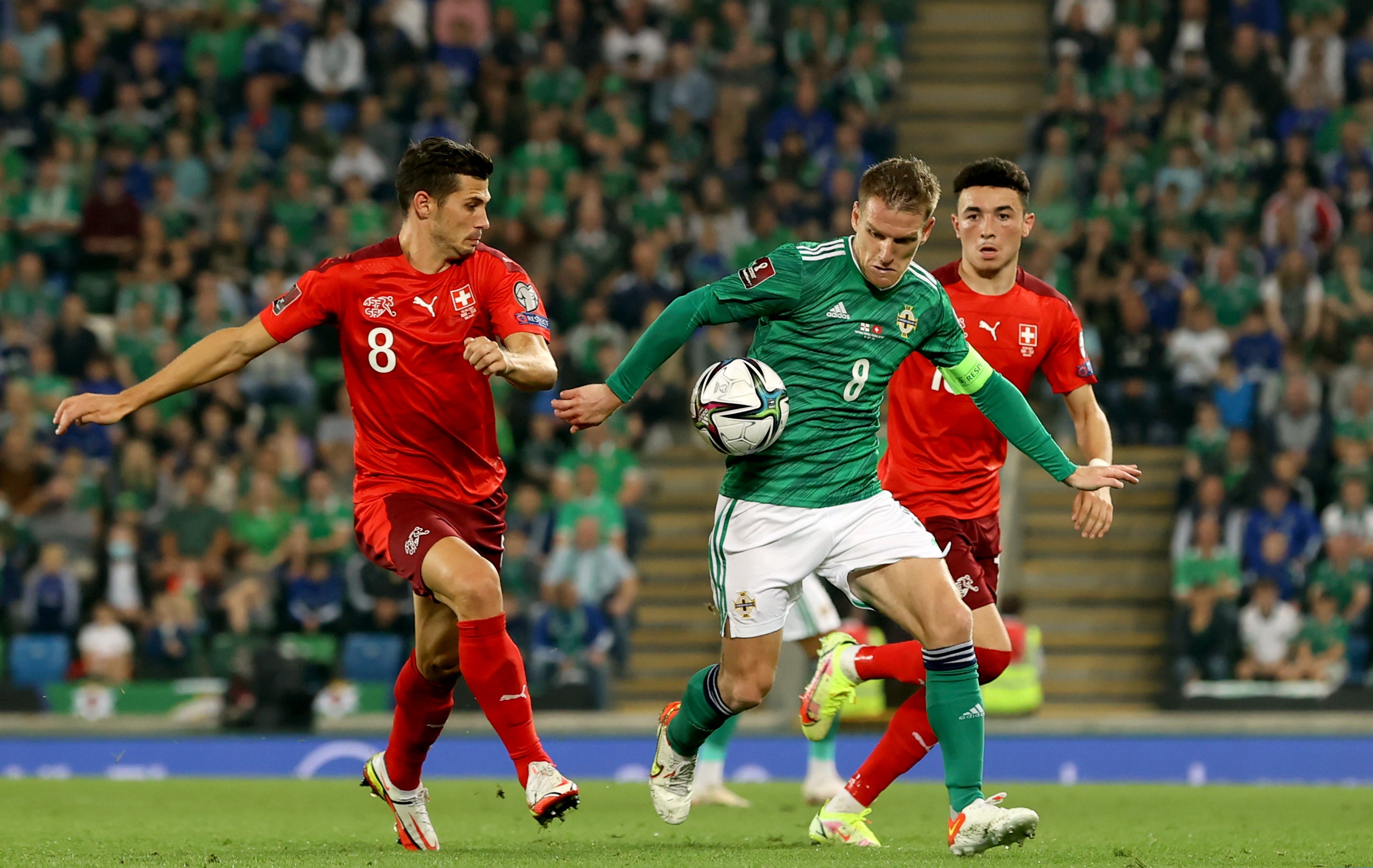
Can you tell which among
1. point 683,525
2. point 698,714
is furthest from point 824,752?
point 683,525

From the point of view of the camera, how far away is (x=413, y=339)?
705cm

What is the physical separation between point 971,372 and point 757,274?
89 cm

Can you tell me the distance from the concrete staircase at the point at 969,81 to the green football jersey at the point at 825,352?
1178cm

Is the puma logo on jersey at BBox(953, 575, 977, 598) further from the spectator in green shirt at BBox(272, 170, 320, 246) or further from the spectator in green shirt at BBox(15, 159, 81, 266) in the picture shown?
the spectator in green shirt at BBox(15, 159, 81, 266)

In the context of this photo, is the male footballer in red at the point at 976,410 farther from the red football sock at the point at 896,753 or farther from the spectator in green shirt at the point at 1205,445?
the spectator in green shirt at the point at 1205,445

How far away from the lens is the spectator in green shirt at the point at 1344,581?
1366 cm

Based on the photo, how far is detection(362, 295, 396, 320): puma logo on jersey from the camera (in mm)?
7062

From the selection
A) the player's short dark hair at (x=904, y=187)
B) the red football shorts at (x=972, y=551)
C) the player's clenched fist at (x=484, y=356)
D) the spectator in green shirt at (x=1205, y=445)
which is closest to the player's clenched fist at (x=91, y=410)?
the player's clenched fist at (x=484, y=356)

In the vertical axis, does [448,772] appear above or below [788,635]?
below

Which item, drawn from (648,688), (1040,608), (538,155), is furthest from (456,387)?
(538,155)

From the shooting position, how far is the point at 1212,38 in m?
18.0

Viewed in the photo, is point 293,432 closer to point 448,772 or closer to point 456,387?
point 448,772

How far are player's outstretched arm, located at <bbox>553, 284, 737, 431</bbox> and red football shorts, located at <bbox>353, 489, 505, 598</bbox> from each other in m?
0.75

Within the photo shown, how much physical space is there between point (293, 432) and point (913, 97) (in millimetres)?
7654
